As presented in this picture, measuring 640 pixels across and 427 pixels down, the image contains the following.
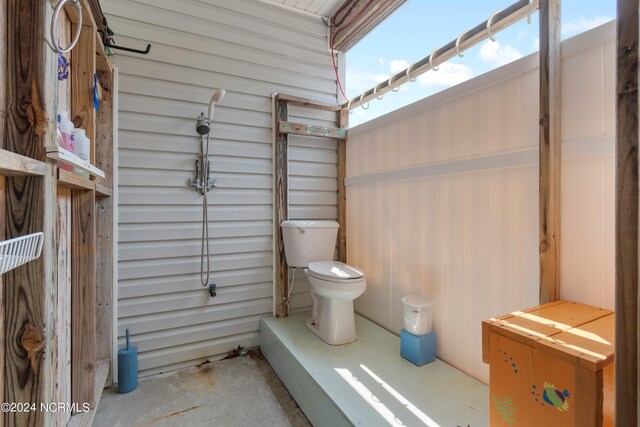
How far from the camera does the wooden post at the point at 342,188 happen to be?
275 cm

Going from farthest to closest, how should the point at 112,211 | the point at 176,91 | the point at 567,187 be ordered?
the point at 176,91 < the point at 112,211 < the point at 567,187

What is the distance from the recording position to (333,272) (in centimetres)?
207

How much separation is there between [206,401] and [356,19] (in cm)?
300

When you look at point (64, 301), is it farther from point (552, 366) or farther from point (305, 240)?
point (552, 366)

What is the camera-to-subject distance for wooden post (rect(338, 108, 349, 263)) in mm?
2752

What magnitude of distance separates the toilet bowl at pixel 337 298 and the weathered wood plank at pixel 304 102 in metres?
1.41

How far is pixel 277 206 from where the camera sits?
2484mm

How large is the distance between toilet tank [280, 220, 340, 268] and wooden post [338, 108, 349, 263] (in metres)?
0.29

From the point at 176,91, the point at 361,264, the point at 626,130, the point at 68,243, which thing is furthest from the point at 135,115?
the point at 626,130

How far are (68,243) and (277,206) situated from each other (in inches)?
55.8

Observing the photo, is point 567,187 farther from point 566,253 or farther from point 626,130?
point 626,130

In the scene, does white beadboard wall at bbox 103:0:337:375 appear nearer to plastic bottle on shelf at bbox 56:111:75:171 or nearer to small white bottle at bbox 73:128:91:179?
small white bottle at bbox 73:128:91:179

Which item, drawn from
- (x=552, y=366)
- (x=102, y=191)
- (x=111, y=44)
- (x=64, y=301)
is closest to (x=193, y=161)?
(x=102, y=191)

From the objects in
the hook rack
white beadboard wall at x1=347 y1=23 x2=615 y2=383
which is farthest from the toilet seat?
the hook rack
